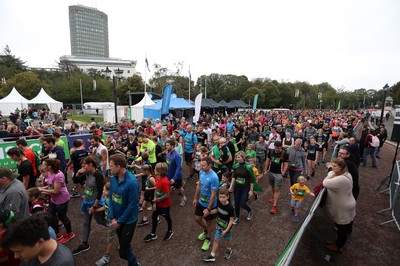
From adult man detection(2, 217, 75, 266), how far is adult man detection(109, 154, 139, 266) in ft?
4.24

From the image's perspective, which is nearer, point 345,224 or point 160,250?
point 345,224

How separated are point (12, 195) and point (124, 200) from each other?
151 centimetres

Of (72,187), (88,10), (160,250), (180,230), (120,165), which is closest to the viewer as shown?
(120,165)

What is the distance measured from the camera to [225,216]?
3.79 metres

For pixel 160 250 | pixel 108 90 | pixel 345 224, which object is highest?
pixel 108 90

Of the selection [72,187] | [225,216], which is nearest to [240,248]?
[225,216]

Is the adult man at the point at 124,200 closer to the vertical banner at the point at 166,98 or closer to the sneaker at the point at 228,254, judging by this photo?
the sneaker at the point at 228,254

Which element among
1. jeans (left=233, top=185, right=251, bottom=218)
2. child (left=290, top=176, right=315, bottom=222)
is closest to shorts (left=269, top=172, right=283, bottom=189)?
child (left=290, top=176, right=315, bottom=222)

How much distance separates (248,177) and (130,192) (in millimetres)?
2778

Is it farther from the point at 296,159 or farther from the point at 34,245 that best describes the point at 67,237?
the point at 296,159

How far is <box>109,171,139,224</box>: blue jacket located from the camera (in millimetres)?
3213

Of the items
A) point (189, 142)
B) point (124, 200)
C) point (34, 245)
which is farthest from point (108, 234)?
point (189, 142)

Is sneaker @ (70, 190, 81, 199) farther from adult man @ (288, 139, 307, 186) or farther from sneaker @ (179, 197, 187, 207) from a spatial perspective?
adult man @ (288, 139, 307, 186)

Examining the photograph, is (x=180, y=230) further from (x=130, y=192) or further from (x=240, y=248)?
(x=130, y=192)
